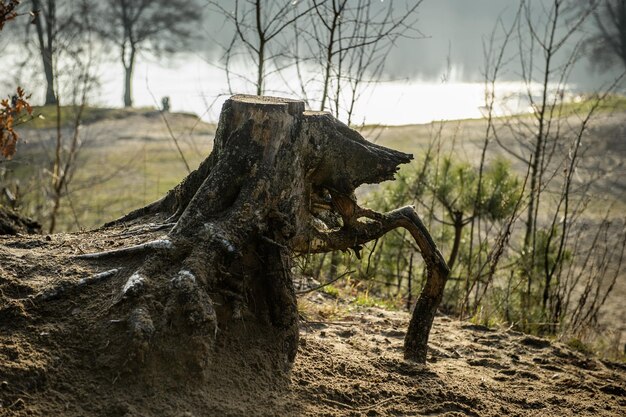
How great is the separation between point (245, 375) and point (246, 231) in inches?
25.8

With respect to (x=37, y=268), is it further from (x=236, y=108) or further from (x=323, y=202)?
(x=323, y=202)

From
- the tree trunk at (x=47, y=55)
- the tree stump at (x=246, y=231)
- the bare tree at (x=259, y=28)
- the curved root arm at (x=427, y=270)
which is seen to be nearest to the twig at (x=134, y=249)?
the tree stump at (x=246, y=231)

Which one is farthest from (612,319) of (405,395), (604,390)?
(405,395)

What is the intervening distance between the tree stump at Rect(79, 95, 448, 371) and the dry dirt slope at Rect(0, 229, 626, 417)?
0.13 meters

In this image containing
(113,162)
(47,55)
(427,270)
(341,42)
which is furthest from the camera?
(113,162)

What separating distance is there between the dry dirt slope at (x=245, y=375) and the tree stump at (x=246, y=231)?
5.1 inches

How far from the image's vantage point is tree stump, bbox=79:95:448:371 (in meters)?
3.11

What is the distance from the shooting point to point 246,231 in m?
3.42

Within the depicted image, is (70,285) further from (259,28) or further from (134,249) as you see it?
(259,28)

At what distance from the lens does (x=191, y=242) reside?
3342 mm

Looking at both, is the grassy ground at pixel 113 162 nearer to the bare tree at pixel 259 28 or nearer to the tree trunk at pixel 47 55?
the tree trunk at pixel 47 55

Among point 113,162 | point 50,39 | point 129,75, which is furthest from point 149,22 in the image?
point 50,39

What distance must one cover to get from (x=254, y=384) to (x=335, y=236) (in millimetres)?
1062

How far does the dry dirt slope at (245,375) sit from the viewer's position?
114 inches
